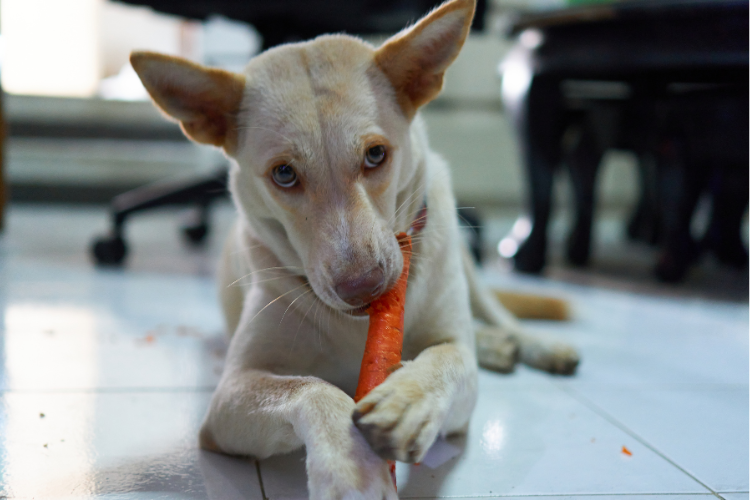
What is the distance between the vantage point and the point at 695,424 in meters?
1.27

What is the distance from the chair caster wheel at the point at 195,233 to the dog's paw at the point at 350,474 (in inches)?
116

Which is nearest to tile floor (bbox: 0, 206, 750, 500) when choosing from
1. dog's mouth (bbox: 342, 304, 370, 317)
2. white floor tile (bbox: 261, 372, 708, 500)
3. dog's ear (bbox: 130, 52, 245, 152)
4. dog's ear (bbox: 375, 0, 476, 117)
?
white floor tile (bbox: 261, 372, 708, 500)

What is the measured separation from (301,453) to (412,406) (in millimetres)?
276

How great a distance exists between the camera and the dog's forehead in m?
1.05

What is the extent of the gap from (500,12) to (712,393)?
3.81 metres

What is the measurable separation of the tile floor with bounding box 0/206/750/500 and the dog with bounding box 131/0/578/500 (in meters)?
0.10

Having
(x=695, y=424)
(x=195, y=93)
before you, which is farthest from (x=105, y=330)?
(x=695, y=424)

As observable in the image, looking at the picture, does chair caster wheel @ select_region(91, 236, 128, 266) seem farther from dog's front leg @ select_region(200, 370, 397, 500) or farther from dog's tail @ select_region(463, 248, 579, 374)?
dog's front leg @ select_region(200, 370, 397, 500)

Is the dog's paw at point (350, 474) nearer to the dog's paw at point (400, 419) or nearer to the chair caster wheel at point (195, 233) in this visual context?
the dog's paw at point (400, 419)

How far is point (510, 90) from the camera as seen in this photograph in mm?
2943

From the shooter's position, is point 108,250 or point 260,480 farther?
point 108,250

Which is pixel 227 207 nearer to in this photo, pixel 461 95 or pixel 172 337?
pixel 461 95

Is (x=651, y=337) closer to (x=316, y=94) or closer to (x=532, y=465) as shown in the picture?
(x=532, y=465)

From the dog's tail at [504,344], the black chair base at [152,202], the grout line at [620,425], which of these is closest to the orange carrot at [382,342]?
→ the grout line at [620,425]
